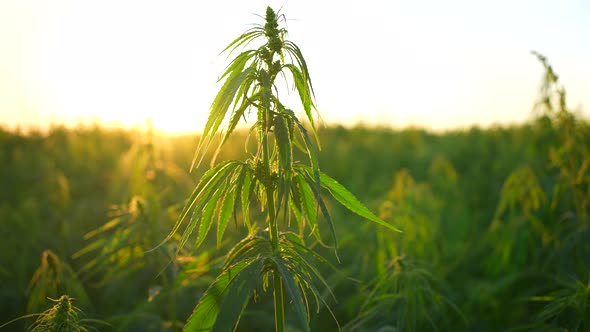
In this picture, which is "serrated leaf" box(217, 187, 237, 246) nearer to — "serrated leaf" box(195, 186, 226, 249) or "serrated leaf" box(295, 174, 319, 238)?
"serrated leaf" box(195, 186, 226, 249)

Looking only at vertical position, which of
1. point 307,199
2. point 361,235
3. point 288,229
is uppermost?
point 307,199

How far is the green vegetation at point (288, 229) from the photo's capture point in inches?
43.1

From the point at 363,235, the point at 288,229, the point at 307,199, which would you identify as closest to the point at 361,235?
the point at 363,235

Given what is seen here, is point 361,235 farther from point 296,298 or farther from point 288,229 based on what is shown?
point 296,298

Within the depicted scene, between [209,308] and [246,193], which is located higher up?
[246,193]

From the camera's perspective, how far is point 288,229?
52.1 inches

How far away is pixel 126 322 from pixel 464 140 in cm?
660

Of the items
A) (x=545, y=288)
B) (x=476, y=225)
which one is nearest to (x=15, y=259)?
(x=545, y=288)

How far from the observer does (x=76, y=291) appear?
2.03 meters

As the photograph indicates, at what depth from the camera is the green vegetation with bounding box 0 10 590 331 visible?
1094mm

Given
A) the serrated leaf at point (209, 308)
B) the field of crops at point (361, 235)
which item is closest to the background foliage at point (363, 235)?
the field of crops at point (361, 235)

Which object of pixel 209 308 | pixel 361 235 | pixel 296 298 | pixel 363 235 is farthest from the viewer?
pixel 361 235

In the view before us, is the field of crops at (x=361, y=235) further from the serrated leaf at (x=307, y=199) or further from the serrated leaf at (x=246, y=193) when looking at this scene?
the serrated leaf at (x=246, y=193)

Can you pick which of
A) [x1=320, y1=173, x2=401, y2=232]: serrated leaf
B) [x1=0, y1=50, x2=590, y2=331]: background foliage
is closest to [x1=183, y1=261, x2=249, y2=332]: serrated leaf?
[x1=0, y1=50, x2=590, y2=331]: background foliage
